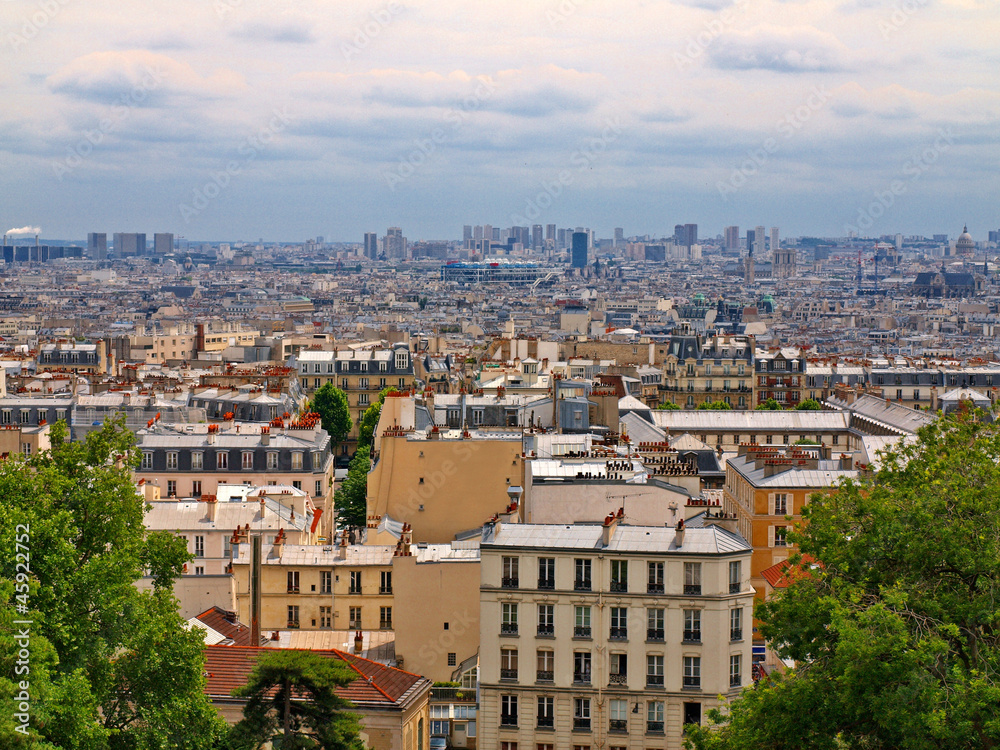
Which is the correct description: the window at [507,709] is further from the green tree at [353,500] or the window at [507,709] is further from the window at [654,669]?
the green tree at [353,500]

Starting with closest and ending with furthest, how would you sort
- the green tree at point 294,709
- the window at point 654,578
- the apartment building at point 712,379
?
the green tree at point 294,709 → the window at point 654,578 → the apartment building at point 712,379

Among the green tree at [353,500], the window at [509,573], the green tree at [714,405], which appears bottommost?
the green tree at [353,500]

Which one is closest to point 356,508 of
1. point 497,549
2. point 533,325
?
point 497,549

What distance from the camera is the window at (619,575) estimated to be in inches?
1000

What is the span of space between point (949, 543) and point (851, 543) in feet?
5.10

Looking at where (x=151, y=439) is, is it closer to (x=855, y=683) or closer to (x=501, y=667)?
(x=501, y=667)

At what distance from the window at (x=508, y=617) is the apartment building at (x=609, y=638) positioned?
2 cm

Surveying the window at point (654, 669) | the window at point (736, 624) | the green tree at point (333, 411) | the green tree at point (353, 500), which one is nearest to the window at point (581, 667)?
the window at point (654, 669)

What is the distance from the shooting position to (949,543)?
18.9 metres

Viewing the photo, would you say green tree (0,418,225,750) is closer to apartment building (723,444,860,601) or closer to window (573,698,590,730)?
window (573,698,590,730)

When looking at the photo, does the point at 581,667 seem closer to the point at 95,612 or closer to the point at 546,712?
the point at 546,712

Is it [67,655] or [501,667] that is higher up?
[67,655]

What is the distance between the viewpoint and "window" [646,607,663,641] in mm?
25281

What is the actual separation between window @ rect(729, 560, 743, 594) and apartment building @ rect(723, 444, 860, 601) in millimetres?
9566
